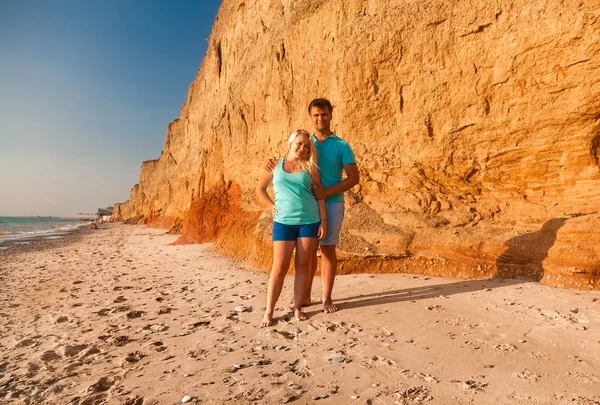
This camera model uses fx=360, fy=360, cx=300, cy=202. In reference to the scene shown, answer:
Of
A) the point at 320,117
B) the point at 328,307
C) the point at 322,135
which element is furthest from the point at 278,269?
the point at 320,117

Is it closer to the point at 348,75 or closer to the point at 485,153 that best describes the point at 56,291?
the point at 348,75

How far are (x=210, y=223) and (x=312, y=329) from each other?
32.9ft

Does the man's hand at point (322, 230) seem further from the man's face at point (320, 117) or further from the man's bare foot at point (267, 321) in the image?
the man's face at point (320, 117)

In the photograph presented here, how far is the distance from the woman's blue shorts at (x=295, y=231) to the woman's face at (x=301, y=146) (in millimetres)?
637

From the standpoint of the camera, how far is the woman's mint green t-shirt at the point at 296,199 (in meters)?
3.23

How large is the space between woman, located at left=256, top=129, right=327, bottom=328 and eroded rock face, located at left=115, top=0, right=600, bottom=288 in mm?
2143

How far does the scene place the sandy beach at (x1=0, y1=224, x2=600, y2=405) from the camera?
2.05 m

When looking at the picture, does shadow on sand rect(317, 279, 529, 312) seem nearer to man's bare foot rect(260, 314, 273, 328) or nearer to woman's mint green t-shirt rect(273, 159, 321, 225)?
man's bare foot rect(260, 314, 273, 328)

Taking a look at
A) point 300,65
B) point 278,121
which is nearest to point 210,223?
point 278,121

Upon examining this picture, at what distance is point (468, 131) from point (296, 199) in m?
3.83

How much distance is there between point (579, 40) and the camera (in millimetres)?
4586

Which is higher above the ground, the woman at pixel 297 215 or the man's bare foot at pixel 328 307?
the woman at pixel 297 215

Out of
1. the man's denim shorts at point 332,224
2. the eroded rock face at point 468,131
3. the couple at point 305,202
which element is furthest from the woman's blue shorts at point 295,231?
the eroded rock face at point 468,131

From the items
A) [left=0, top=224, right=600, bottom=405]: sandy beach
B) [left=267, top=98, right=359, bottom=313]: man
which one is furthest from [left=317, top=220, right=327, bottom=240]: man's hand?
[left=0, top=224, right=600, bottom=405]: sandy beach
